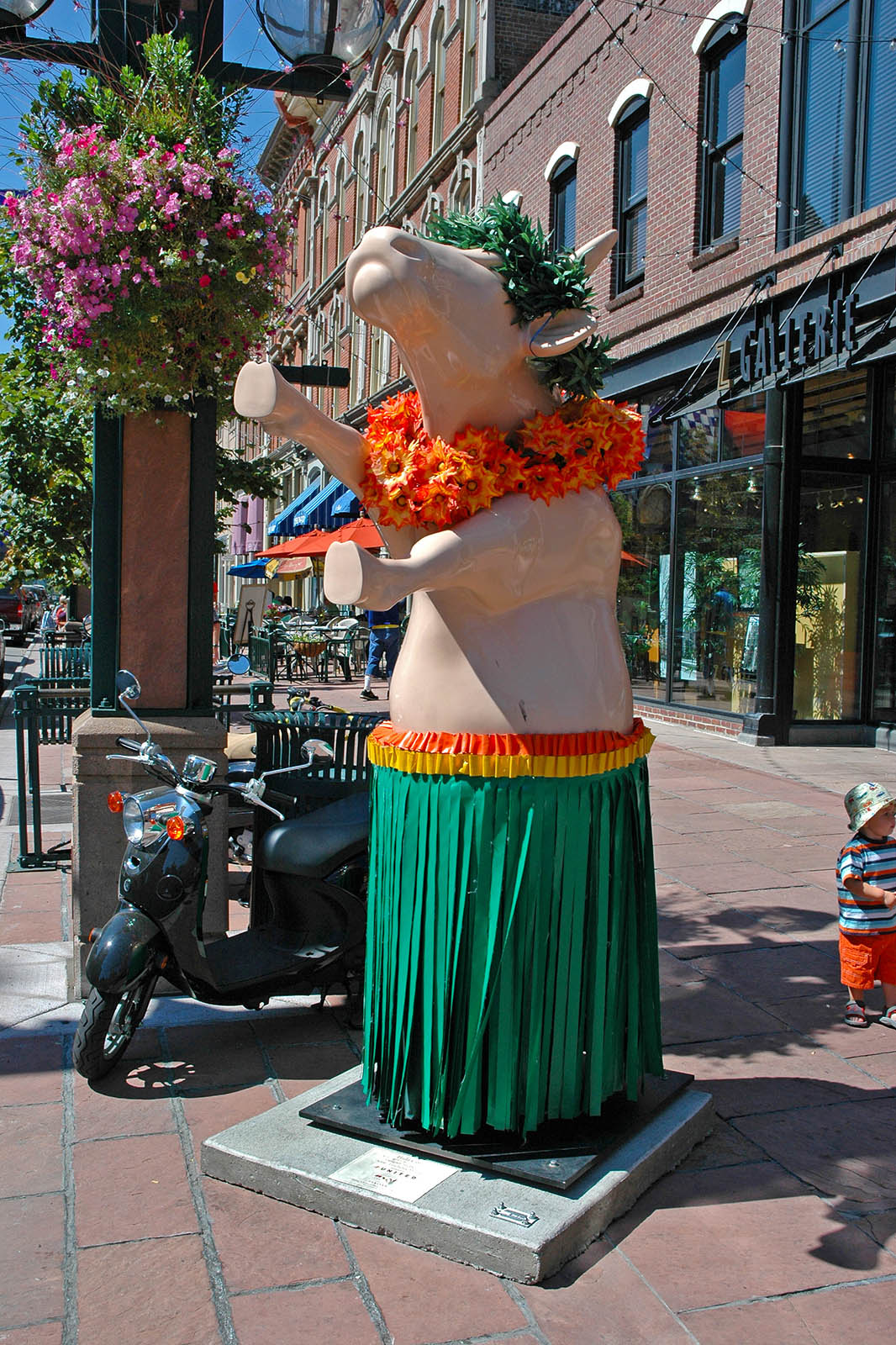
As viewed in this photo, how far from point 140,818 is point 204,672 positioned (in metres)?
1.03

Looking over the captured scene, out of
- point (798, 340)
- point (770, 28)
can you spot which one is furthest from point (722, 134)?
point (798, 340)

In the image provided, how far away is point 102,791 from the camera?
4.45 m

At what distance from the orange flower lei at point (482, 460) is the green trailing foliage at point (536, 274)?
0.34 feet

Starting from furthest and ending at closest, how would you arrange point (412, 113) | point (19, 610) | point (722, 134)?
1. point (19, 610)
2. point (412, 113)
3. point (722, 134)

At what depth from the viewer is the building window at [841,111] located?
9641mm

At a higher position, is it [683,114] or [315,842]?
[683,114]

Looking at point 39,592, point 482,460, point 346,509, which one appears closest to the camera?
point 482,460

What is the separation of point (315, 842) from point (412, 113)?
70.7 feet

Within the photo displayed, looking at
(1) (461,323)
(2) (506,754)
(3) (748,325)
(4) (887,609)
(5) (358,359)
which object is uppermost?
(5) (358,359)

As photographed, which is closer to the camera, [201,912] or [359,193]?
[201,912]

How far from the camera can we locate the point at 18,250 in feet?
12.9

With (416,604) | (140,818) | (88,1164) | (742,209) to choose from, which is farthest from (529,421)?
(742,209)

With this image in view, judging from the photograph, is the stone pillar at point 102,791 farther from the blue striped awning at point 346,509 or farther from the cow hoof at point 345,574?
the blue striped awning at point 346,509

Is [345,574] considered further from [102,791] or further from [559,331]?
[102,791]
